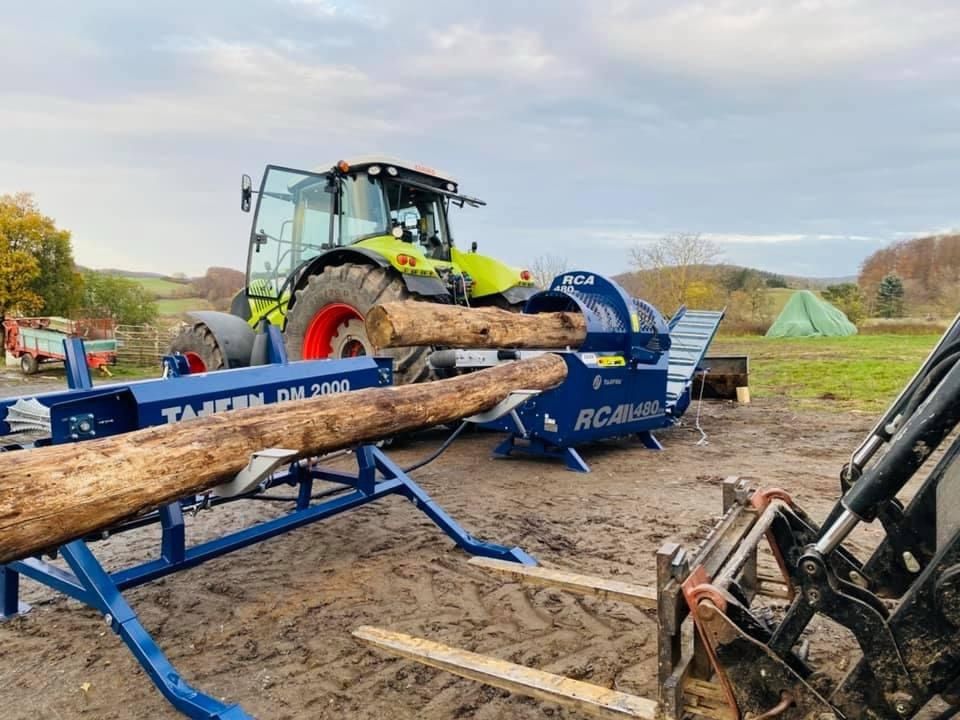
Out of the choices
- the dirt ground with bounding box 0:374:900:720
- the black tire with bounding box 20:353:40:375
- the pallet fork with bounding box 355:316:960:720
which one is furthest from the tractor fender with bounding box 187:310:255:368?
the black tire with bounding box 20:353:40:375

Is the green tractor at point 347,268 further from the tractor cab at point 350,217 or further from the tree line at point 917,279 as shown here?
the tree line at point 917,279

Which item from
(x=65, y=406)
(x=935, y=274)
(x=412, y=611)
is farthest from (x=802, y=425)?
(x=935, y=274)

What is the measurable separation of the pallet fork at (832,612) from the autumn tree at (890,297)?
28021mm

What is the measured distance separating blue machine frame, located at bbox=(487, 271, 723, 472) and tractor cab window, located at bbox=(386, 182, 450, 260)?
190cm

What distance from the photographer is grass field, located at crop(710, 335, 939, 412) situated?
999cm

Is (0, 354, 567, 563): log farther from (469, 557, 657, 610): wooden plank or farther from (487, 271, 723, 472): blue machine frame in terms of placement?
(487, 271, 723, 472): blue machine frame

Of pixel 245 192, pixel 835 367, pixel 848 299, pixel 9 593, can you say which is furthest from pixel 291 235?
pixel 848 299

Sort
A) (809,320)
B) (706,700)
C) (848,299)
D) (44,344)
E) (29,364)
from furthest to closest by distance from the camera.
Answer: (848,299) → (809,320) → (29,364) → (44,344) → (706,700)

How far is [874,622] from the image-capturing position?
163 centimetres

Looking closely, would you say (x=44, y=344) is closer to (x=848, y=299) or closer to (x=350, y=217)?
(x=350, y=217)

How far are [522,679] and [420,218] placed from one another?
5981 millimetres

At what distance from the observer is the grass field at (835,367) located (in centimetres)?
999

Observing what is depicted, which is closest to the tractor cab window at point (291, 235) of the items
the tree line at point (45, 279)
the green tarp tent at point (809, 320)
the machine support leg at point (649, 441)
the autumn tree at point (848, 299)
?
the machine support leg at point (649, 441)

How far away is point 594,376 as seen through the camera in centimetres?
548
